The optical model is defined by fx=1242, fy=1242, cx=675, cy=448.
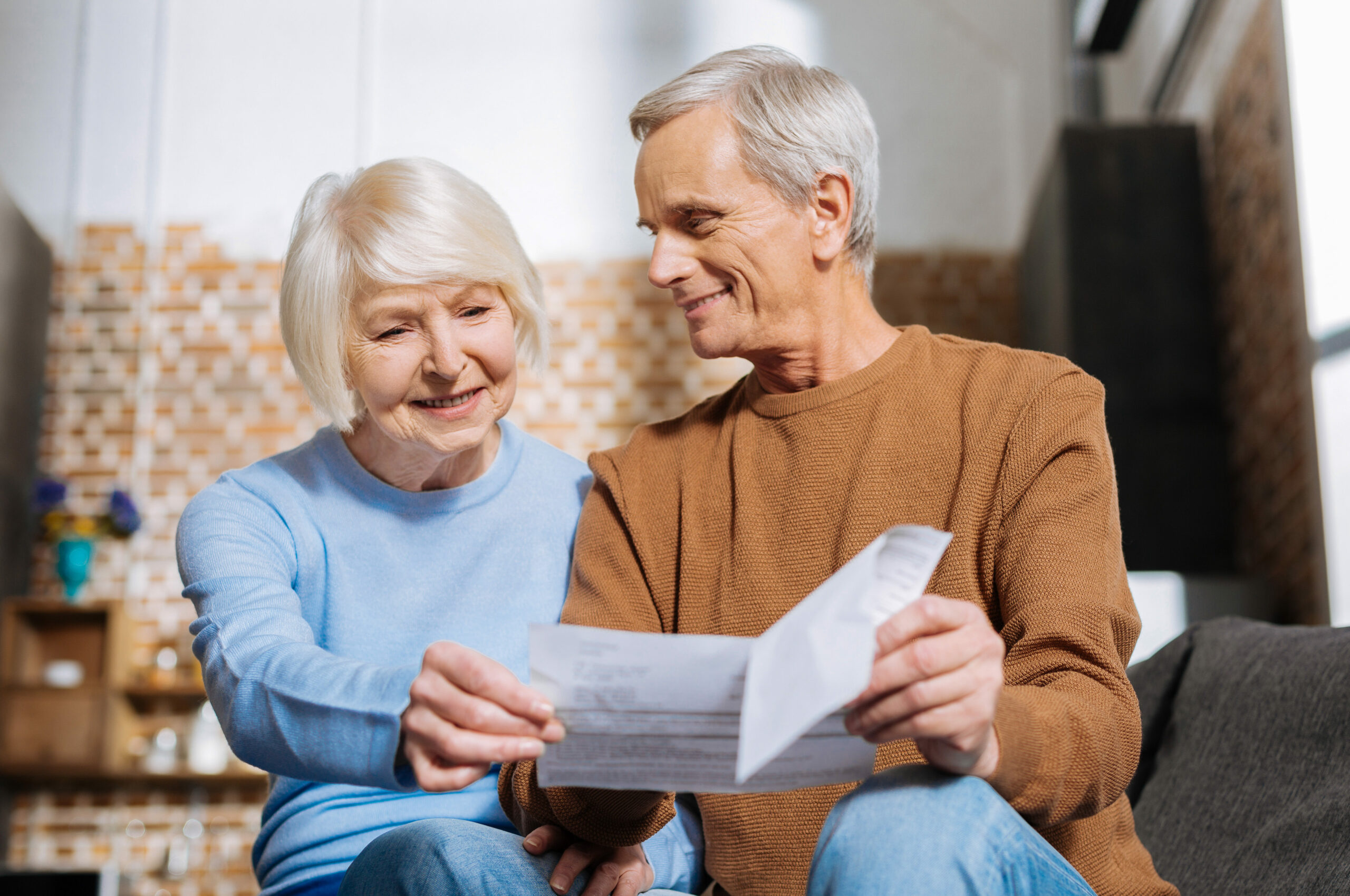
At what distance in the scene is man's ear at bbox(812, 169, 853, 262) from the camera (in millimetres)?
1592

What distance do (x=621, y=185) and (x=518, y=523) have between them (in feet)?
13.8

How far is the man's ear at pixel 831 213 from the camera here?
1.59 meters

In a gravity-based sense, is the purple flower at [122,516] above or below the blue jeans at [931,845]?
above

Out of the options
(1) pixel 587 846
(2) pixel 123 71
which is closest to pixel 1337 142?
(1) pixel 587 846

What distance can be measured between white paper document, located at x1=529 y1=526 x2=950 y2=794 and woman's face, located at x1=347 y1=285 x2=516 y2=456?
0.67m

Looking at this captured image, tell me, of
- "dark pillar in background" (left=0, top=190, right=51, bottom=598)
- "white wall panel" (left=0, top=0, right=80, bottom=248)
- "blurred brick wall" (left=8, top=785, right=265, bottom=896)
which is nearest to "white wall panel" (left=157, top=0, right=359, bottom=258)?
"white wall panel" (left=0, top=0, right=80, bottom=248)

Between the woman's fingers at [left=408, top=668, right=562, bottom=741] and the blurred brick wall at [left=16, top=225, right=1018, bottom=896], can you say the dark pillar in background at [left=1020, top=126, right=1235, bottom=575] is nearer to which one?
the blurred brick wall at [left=16, top=225, right=1018, bottom=896]

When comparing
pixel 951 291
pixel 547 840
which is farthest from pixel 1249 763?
pixel 951 291

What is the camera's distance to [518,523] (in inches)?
64.7

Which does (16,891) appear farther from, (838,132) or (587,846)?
(838,132)

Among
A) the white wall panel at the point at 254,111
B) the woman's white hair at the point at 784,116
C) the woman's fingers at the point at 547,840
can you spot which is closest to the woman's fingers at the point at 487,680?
the woman's fingers at the point at 547,840

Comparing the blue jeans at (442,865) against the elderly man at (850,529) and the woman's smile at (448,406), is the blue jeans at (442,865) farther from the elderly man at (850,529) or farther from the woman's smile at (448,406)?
the woman's smile at (448,406)

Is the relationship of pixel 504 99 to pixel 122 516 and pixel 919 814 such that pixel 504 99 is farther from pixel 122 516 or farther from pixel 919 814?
pixel 919 814

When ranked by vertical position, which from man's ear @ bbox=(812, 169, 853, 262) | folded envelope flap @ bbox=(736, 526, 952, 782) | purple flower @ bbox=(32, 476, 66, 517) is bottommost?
folded envelope flap @ bbox=(736, 526, 952, 782)
